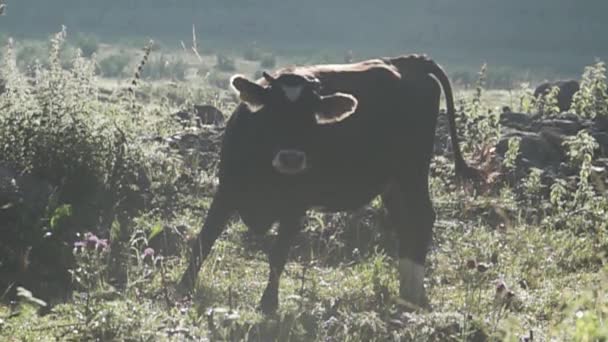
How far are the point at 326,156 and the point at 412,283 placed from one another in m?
1.07

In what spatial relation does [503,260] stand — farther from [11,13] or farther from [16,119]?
[11,13]

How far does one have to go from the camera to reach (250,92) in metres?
7.84

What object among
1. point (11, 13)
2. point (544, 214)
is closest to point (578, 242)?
point (544, 214)

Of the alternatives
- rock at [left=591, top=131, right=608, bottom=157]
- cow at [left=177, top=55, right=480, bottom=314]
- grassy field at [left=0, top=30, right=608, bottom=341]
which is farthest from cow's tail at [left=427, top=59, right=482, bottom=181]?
rock at [left=591, top=131, right=608, bottom=157]

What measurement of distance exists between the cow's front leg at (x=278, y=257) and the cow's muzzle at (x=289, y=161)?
527 mm

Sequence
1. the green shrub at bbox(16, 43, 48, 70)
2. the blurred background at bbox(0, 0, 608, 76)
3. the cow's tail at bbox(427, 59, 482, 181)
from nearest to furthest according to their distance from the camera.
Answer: the cow's tail at bbox(427, 59, 482, 181)
the green shrub at bbox(16, 43, 48, 70)
the blurred background at bbox(0, 0, 608, 76)

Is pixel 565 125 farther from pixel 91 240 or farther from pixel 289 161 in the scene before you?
pixel 91 240

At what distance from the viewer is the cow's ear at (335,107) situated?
25.5ft

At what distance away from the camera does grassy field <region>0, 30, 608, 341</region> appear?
21.9ft

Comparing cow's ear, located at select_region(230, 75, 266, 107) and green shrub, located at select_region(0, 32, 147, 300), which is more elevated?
cow's ear, located at select_region(230, 75, 266, 107)

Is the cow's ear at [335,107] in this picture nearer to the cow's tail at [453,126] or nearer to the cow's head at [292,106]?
the cow's head at [292,106]

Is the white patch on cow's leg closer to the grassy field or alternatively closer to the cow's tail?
the grassy field

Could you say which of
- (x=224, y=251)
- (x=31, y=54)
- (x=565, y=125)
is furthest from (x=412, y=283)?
(x=31, y=54)

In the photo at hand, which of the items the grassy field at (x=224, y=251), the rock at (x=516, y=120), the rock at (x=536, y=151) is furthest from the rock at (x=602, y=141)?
the rock at (x=516, y=120)
